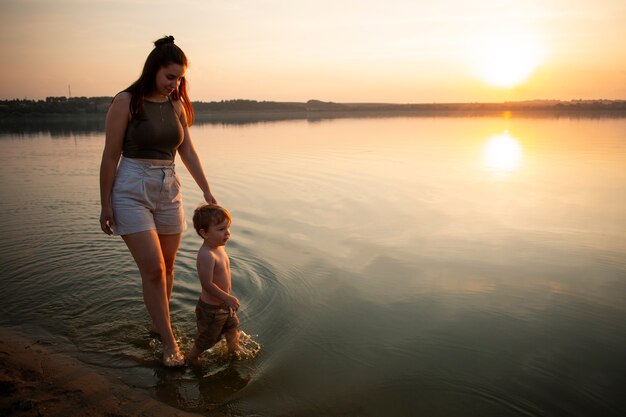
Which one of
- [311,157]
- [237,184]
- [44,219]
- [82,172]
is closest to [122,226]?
[44,219]

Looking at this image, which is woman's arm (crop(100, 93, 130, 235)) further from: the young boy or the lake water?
the lake water

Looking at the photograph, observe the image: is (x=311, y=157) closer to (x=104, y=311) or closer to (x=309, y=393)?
(x=104, y=311)

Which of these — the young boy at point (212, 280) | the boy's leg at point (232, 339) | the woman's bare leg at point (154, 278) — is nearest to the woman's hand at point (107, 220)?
the woman's bare leg at point (154, 278)

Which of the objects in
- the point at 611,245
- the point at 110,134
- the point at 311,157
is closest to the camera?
the point at 110,134

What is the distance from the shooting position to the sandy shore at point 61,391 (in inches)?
105

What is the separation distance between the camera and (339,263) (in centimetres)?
573

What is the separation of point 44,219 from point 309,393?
700 cm

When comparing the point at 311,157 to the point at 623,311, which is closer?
the point at 623,311

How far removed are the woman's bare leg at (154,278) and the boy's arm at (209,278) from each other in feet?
1.03

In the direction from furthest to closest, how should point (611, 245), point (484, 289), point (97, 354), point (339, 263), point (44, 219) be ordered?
point (44, 219)
point (611, 245)
point (339, 263)
point (484, 289)
point (97, 354)

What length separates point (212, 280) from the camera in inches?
132

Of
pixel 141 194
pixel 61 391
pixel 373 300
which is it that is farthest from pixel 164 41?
pixel 373 300

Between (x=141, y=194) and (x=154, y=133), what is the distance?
1.50ft

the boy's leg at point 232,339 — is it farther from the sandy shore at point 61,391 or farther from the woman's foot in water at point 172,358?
the sandy shore at point 61,391
